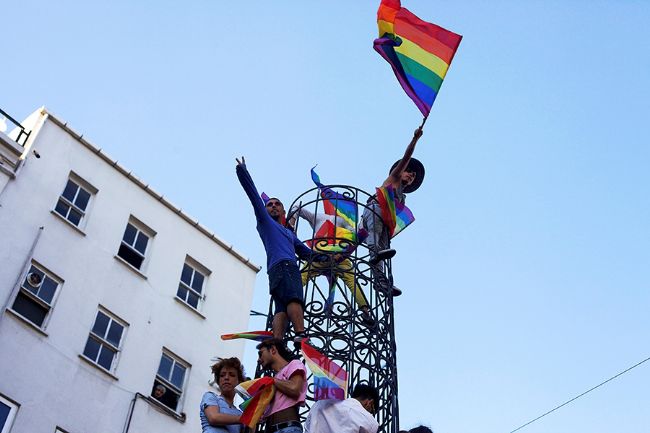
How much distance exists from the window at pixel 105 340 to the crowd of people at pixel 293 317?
8.60m

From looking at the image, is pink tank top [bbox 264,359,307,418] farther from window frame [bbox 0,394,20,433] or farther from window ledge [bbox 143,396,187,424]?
window ledge [bbox 143,396,187,424]

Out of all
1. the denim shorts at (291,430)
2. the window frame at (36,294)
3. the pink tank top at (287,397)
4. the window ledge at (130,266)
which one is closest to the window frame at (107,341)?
the window frame at (36,294)

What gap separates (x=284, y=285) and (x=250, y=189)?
1058mm

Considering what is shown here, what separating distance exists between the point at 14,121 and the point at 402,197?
11768 millimetres

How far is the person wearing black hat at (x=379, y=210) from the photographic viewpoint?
8633mm

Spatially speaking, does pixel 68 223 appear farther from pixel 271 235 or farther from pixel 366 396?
pixel 366 396

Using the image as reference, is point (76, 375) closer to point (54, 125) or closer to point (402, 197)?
point (54, 125)

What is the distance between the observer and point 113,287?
17.5 m

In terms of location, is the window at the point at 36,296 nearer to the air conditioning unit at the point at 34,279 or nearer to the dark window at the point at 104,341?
the air conditioning unit at the point at 34,279

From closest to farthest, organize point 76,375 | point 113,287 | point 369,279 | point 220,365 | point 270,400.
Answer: point 270,400 < point 220,365 < point 369,279 < point 76,375 < point 113,287

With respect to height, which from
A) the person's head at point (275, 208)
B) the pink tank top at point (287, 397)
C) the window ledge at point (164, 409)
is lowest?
the pink tank top at point (287, 397)

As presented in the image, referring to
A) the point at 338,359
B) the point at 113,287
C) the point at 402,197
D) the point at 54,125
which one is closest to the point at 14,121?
the point at 54,125

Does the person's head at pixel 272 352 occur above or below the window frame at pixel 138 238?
below

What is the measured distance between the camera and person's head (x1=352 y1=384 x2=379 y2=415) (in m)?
6.83
